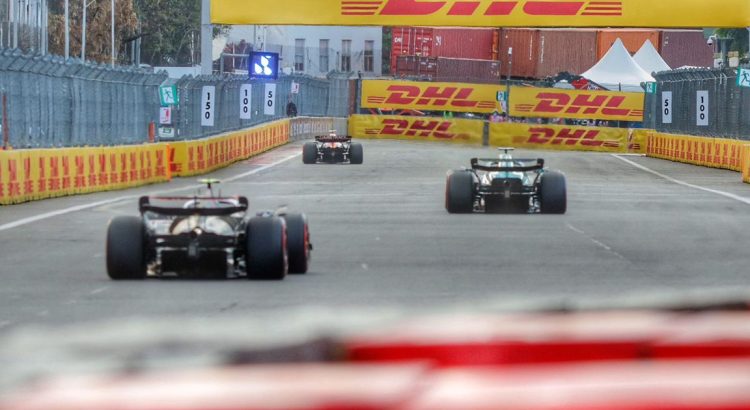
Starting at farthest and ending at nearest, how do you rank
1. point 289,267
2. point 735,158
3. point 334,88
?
point 334,88, point 735,158, point 289,267

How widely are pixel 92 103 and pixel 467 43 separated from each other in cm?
5832

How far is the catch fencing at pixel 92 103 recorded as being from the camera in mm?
27844

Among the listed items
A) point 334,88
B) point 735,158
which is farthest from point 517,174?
point 334,88

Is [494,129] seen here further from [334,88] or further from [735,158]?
[735,158]

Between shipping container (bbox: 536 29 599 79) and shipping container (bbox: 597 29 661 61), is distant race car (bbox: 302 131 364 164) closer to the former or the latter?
shipping container (bbox: 536 29 599 79)

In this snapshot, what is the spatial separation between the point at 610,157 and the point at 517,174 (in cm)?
3017

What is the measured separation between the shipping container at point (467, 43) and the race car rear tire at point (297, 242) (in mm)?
72317

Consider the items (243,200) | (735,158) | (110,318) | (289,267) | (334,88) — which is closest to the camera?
(110,318)

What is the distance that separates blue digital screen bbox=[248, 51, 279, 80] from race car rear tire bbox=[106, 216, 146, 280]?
A: 34.9 m

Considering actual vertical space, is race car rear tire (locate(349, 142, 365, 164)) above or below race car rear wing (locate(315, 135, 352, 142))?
below

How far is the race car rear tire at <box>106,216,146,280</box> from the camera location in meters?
13.7

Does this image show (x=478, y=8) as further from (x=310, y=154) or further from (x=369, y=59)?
(x=369, y=59)

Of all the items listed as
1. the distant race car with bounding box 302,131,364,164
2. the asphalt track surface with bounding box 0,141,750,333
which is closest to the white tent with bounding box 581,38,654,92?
the distant race car with bounding box 302,131,364,164

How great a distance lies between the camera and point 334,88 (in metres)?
71.8
